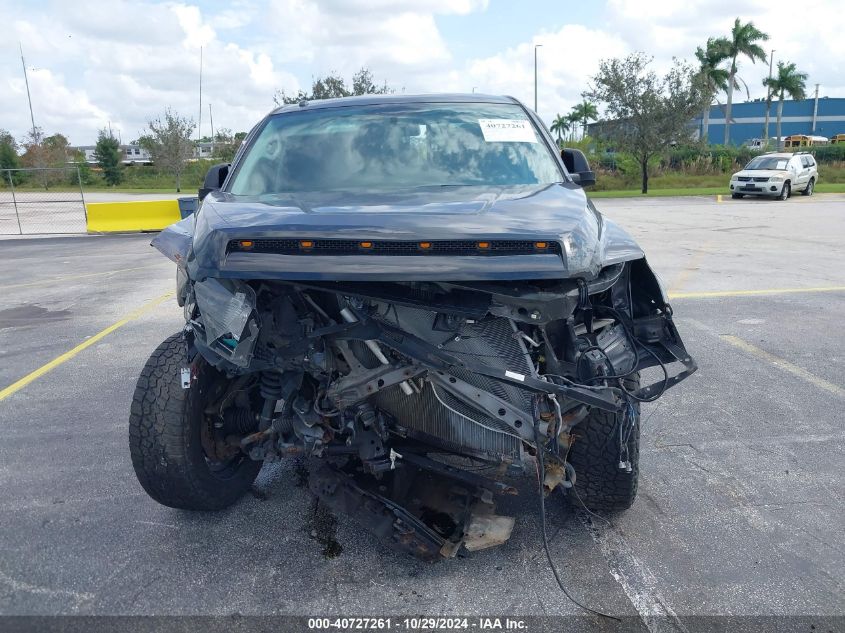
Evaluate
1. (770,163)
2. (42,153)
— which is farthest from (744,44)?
(42,153)

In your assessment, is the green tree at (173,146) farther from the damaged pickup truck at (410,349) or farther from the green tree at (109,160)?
the damaged pickup truck at (410,349)

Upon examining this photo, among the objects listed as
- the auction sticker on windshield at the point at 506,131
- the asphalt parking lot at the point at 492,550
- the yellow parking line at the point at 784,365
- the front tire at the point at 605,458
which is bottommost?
the yellow parking line at the point at 784,365

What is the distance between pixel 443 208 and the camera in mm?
2809

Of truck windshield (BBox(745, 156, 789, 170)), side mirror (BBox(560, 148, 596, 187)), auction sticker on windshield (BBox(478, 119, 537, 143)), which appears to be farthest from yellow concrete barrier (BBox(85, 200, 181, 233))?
truck windshield (BBox(745, 156, 789, 170))

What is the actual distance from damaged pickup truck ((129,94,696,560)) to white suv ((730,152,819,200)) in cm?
2423

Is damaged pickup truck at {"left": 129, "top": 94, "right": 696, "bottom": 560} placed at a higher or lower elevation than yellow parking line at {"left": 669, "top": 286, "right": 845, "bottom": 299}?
higher

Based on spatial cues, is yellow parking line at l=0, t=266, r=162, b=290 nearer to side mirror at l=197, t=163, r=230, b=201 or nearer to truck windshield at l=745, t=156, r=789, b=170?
side mirror at l=197, t=163, r=230, b=201

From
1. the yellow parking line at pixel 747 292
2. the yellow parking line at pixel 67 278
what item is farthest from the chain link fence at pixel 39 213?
the yellow parking line at pixel 747 292

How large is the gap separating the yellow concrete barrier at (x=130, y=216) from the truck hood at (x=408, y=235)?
15460mm

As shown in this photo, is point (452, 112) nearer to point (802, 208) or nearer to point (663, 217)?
point (663, 217)

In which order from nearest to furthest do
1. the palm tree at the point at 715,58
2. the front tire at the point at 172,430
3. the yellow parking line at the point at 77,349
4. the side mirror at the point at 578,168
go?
the front tire at the point at 172,430 < the side mirror at the point at 578,168 < the yellow parking line at the point at 77,349 < the palm tree at the point at 715,58

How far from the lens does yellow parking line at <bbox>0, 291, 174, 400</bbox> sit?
5.50 m

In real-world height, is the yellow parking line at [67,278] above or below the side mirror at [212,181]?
below

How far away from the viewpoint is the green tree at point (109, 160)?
48.9 metres
